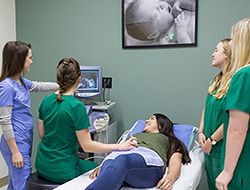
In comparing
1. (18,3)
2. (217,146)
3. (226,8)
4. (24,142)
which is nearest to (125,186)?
(217,146)

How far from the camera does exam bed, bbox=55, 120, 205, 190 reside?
1454mm

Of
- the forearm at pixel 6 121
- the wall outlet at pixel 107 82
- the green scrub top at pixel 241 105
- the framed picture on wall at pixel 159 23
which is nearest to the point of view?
the green scrub top at pixel 241 105

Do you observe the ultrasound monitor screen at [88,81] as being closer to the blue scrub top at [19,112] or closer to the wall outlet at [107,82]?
→ the wall outlet at [107,82]

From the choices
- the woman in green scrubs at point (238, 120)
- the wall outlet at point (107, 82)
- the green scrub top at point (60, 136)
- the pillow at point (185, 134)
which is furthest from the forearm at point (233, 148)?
the wall outlet at point (107, 82)

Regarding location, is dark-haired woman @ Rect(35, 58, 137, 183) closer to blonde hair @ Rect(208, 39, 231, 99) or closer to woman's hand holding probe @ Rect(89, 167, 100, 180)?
woman's hand holding probe @ Rect(89, 167, 100, 180)

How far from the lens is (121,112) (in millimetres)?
2652

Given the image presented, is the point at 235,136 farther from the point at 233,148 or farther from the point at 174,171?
the point at 174,171

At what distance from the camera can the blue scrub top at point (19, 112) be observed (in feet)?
5.03

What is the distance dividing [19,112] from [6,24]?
1.61 metres

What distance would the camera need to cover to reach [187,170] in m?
1.69

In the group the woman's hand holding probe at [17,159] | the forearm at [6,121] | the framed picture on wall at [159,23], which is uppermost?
the framed picture on wall at [159,23]

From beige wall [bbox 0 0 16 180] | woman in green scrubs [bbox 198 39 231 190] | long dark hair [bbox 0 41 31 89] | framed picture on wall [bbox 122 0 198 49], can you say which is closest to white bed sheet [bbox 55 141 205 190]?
woman in green scrubs [bbox 198 39 231 190]

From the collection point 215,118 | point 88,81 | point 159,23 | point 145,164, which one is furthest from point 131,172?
point 159,23

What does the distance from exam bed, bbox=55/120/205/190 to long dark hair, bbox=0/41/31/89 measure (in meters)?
0.83
